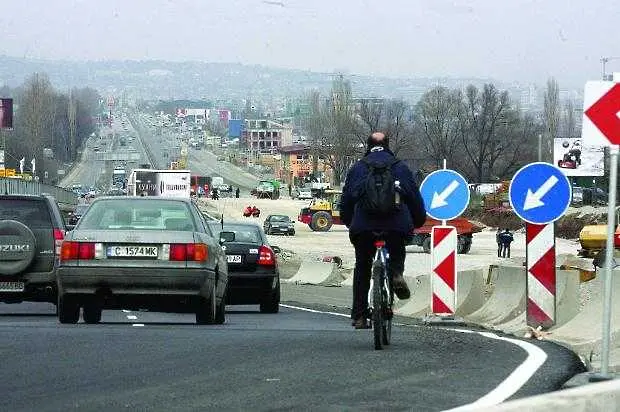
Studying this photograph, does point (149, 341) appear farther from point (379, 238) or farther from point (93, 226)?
point (93, 226)

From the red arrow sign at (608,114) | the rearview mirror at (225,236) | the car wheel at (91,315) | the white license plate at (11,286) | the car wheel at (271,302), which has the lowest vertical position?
the car wheel at (271,302)

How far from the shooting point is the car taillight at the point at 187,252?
15930 millimetres

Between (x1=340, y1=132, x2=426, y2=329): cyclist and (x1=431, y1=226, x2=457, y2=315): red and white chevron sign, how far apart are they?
574 cm

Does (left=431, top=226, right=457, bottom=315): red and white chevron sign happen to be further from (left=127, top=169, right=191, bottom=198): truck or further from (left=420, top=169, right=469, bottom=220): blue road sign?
(left=127, top=169, right=191, bottom=198): truck

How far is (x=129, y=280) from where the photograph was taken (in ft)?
52.0

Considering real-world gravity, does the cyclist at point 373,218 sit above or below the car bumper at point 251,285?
above

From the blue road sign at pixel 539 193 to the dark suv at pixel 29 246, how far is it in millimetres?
6933

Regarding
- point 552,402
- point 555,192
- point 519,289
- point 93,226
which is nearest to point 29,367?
point 552,402

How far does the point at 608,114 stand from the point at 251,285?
13354 millimetres

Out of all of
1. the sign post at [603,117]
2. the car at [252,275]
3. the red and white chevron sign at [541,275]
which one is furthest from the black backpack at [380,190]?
the car at [252,275]

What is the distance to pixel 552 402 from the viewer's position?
579cm

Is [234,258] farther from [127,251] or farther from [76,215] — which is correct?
[76,215]

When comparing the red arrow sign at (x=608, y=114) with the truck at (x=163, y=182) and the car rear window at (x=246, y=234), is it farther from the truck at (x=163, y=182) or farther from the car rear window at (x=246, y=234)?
the truck at (x=163, y=182)

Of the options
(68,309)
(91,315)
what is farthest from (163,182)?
(68,309)
